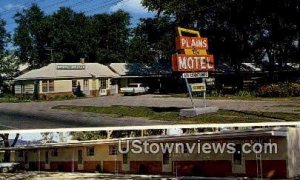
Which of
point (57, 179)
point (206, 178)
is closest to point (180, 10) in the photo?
point (206, 178)

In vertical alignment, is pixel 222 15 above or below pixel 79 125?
above

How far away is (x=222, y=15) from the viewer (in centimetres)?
706

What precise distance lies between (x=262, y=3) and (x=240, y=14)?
Answer: 1.05 m

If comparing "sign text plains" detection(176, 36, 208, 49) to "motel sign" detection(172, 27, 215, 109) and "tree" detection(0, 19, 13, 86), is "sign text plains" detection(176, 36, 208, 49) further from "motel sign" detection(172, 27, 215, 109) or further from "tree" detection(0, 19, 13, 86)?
"tree" detection(0, 19, 13, 86)

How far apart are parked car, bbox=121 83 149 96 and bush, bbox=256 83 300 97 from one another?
2163mm

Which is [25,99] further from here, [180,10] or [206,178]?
[206,178]

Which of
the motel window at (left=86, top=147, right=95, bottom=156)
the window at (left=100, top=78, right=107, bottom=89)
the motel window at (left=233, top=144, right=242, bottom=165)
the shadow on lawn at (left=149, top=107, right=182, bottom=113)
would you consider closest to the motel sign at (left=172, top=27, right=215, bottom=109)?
the shadow on lawn at (left=149, top=107, right=182, bottom=113)

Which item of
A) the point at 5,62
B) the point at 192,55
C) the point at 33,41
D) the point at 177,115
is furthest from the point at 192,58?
the point at 5,62

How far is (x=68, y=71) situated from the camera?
6754 mm

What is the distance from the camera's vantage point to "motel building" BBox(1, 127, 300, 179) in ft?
37.6

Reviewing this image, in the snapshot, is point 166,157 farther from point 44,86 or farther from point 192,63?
point 44,86

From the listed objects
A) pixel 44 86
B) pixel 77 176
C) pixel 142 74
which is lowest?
pixel 77 176

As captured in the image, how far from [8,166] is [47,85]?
14382 mm
